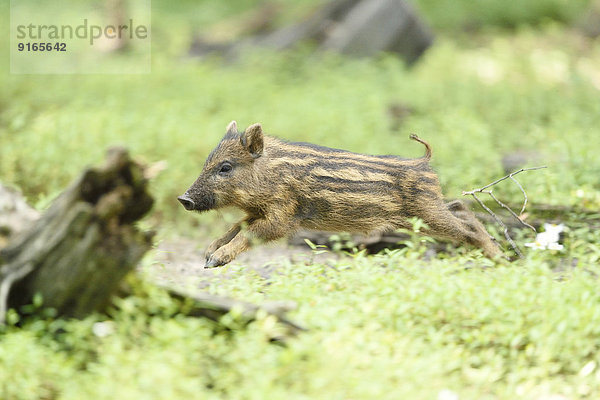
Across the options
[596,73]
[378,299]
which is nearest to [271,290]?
[378,299]

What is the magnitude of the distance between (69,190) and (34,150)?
16.0 feet

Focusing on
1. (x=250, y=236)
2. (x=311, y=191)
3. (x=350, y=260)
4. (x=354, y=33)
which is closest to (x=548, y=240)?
(x=350, y=260)

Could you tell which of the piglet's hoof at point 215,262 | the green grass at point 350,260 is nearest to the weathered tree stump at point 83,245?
the green grass at point 350,260

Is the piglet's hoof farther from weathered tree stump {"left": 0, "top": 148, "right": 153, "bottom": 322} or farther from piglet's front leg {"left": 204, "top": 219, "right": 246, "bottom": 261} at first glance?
weathered tree stump {"left": 0, "top": 148, "right": 153, "bottom": 322}

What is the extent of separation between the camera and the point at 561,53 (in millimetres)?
16844

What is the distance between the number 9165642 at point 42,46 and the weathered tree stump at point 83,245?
11.5 metres

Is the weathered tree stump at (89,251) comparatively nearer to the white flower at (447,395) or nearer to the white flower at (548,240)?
the white flower at (447,395)

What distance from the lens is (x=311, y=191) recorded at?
633cm

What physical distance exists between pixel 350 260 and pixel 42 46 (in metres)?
11.4

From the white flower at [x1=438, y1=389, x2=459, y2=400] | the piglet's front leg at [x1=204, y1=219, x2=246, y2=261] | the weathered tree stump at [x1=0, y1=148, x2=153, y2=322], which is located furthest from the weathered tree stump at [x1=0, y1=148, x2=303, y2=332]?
the piglet's front leg at [x1=204, y1=219, x2=246, y2=261]

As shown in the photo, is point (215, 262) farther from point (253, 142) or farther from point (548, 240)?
point (548, 240)

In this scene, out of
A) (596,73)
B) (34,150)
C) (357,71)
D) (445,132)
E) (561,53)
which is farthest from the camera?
(561,53)

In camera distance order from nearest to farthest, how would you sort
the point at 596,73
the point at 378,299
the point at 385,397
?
1. the point at 385,397
2. the point at 378,299
3. the point at 596,73

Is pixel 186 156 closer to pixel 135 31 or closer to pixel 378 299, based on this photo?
pixel 378 299
